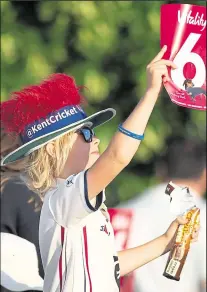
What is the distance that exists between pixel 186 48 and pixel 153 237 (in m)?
1.24

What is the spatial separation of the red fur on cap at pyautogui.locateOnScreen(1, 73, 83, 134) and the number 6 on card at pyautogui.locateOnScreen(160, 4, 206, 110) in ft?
1.06

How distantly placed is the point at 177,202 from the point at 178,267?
0.73 feet

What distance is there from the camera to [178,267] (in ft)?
10.5

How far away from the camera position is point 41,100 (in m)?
3.13

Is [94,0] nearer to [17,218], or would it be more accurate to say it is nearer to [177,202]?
[17,218]

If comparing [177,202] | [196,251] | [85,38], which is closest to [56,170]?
[177,202]

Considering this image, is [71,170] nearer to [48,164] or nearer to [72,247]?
[48,164]

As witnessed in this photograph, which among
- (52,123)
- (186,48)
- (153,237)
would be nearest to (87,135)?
(52,123)

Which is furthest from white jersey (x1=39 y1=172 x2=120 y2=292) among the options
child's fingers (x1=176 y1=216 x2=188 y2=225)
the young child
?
child's fingers (x1=176 y1=216 x2=188 y2=225)

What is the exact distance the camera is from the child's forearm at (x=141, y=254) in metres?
3.29

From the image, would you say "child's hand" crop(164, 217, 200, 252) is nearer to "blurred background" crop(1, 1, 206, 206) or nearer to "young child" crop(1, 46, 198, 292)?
"young child" crop(1, 46, 198, 292)

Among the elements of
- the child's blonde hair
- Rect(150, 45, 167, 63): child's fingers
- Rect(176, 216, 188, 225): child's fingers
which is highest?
Rect(150, 45, 167, 63): child's fingers

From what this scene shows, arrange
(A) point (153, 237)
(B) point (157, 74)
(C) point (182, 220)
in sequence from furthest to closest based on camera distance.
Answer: (A) point (153, 237)
(C) point (182, 220)
(B) point (157, 74)

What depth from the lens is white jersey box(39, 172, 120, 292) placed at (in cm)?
295
